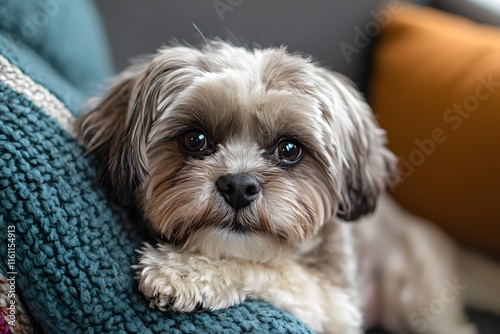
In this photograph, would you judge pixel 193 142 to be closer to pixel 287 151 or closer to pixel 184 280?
pixel 287 151

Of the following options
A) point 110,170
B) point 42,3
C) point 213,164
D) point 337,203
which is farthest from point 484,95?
point 42,3

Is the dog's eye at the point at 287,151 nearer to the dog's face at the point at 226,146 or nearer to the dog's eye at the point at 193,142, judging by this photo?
the dog's face at the point at 226,146

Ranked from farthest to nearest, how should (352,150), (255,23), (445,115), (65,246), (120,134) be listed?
(255,23) < (445,115) < (352,150) < (120,134) < (65,246)

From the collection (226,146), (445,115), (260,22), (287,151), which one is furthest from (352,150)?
(260,22)

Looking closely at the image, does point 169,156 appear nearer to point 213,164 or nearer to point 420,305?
point 213,164

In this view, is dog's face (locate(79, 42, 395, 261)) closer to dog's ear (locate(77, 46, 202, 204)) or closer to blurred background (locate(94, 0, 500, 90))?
dog's ear (locate(77, 46, 202, 204))

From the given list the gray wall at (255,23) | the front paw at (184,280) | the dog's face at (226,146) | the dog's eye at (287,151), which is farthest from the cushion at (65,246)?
the gray wall at (255,23)

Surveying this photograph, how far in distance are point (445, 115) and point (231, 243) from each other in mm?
1119

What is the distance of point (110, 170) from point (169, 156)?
6.3 inches

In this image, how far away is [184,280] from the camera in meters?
1.38

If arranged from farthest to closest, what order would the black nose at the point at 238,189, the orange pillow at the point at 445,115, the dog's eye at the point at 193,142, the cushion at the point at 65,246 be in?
the orange pillow at the point at 445,115 → the dog's eye at the point at 193,142 → the black nose at the point at 238,189 → the cushion at the point at 65,246

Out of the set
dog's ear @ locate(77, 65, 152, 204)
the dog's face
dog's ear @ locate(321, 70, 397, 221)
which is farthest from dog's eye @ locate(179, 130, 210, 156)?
dog's ear @ locate(321, 70, 397, 221)

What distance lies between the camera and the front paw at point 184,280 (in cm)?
134

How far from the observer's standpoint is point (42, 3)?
6.51 feet
